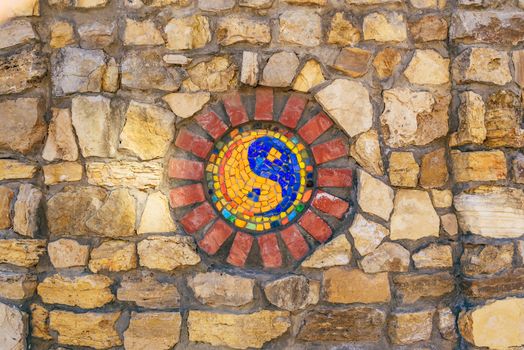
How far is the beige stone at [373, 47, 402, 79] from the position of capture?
2.62 metres

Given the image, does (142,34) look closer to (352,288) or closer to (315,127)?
(315,127)

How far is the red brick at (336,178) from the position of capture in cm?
261

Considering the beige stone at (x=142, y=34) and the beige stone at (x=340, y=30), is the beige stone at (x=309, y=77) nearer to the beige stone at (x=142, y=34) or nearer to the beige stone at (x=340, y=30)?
the beige stone at (x=340, y=30)

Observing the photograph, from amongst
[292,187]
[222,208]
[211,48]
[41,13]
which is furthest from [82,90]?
[292,187]

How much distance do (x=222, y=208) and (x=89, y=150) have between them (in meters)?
0.71

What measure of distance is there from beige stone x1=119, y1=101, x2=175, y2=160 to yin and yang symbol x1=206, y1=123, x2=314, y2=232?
253mm

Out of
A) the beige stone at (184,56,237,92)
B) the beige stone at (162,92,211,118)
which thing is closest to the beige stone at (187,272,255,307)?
the beige stone at (162,92,211,118)

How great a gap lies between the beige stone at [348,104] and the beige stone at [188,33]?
2.07ft

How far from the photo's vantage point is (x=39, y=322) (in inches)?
104

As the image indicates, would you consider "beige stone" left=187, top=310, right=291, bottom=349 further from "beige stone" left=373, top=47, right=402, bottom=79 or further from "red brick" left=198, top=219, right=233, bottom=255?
"beige stone" left=373, top=47, right=402, bottom=79

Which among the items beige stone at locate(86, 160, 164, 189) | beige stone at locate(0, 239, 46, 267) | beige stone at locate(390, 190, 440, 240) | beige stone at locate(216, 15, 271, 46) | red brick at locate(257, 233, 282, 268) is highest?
beige stone at locate(216, 15, 271, 46)

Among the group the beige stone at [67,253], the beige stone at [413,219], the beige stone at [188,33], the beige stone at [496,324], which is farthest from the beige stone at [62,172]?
the beige stone at [496,324]

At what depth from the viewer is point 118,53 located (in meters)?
2.65

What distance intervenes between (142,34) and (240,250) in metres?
1.17
